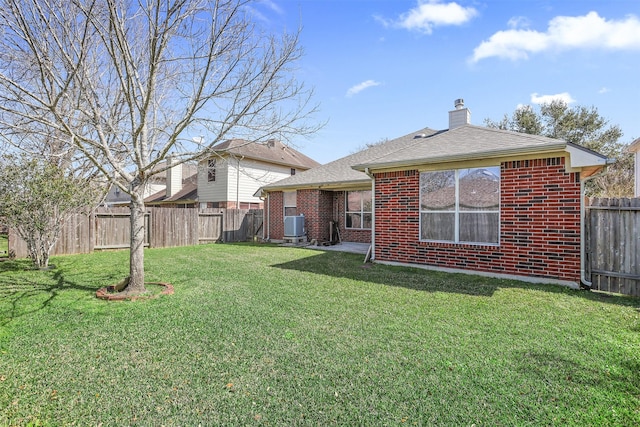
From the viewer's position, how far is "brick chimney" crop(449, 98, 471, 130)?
10820 millimetres

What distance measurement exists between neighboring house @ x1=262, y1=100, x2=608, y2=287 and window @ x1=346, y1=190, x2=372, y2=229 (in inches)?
158

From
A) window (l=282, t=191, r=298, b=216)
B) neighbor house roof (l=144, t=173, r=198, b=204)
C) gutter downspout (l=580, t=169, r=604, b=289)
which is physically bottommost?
gutter downspout (l=580, t=169, r=604, b=289)

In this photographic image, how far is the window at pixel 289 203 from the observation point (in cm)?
1411

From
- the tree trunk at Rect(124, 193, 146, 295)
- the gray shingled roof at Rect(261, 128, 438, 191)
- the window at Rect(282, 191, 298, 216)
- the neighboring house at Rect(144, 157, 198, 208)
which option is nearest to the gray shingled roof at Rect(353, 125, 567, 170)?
the gray shingled roof at Rect(261, 128, 438, 191)

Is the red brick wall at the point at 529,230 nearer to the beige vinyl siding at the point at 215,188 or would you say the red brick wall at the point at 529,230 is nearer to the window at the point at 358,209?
the window at the point at 358,209

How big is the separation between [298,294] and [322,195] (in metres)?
8.03

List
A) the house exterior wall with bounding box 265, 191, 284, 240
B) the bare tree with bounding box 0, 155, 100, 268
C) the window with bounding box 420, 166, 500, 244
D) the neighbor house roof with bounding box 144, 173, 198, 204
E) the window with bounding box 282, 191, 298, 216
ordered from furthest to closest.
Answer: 1. the neighbor house roof with bounding box 144, 173, 198, 204
2. the house exterior wall with bounding box 265, 191, 284, 240
3. the window with bounding box 282, 191, 298, 216
4. the bare tree with bounding box 0, 155, 100, 268
5. the window with bounding box 420, 166, 500, 244

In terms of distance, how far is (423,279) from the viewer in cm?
660

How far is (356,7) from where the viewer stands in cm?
729

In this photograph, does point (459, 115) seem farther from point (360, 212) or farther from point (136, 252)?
point (136, 252)

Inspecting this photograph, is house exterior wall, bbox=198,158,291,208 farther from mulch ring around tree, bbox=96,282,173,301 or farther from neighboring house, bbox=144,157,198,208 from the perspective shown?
mulch ring around tree, bbox=96,282,173,301

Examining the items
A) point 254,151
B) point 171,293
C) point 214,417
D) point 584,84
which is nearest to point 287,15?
point 171,293

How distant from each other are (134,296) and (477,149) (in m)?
7.24

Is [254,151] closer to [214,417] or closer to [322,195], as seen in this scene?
[322,195]
